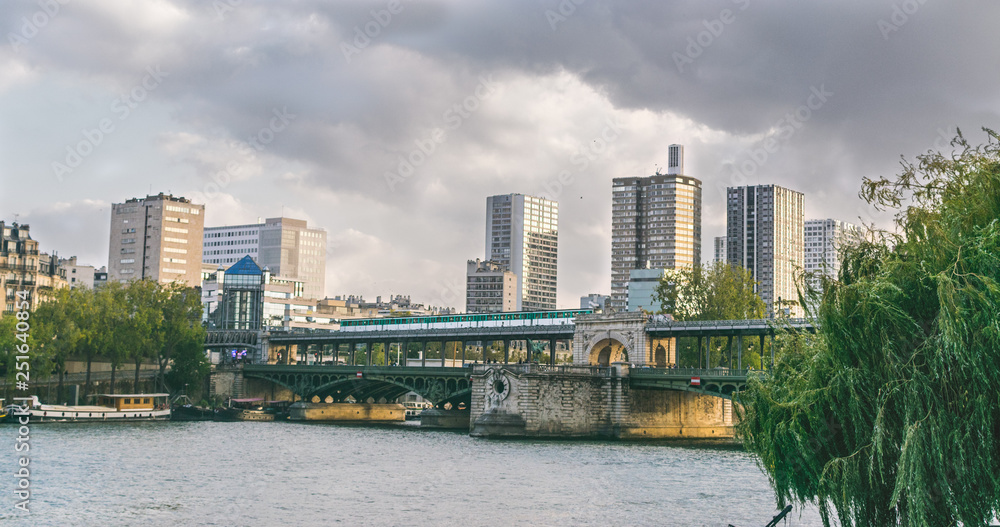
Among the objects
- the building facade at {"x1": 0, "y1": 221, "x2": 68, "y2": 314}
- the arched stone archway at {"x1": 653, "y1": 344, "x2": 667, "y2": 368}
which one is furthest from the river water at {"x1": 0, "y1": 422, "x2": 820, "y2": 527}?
the building facade at {"x1": 0, "y1": 221, "x2": 68, "y2": 314}

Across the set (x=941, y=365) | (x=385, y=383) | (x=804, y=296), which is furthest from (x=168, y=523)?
(x=385, y=383)

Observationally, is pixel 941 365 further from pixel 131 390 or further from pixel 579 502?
pixel 131 390

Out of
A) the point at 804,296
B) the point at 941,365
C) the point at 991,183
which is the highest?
the point at 991,183

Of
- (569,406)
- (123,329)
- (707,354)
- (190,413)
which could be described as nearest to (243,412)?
(190,413)

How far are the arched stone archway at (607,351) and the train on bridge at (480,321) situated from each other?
4749 mm

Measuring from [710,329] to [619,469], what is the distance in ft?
104

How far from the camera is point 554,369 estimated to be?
92.2 m

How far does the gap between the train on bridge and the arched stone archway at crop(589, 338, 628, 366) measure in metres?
4.75

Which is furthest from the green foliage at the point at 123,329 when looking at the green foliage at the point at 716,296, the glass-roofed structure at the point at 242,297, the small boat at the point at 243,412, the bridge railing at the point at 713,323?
the green foliage at the point at 716,296

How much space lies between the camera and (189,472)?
196ft

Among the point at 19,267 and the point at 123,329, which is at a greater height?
the point at 19,267

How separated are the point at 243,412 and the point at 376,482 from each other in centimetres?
6324

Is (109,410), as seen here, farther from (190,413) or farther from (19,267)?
(19,267)

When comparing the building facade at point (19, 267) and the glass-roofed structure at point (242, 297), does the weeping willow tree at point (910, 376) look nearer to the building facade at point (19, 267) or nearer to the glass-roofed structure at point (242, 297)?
the building facade at point (19, 267)
